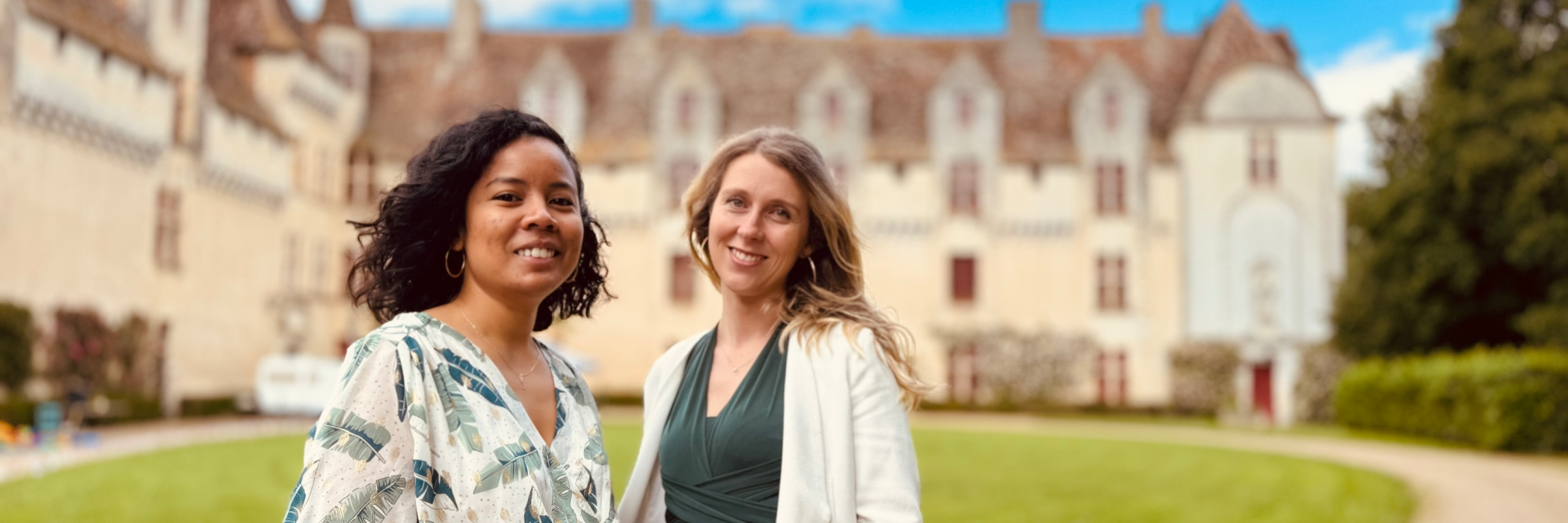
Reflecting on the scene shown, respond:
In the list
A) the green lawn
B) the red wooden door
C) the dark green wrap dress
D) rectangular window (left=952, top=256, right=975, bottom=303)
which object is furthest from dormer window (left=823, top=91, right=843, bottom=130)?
the dark green wrap dress

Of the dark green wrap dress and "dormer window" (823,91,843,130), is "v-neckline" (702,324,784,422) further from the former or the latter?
"dormer window" (823,91,843,130)

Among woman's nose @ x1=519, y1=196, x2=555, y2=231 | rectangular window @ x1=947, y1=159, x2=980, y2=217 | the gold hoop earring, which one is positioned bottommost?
the gold hoop earring

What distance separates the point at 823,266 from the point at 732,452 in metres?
0.52

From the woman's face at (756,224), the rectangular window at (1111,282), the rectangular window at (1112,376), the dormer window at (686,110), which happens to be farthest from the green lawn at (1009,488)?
the dormer window at (686,110)

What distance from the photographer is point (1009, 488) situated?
11.4 m

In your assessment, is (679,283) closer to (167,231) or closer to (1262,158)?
(167,231)

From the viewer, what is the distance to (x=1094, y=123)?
96.8ft

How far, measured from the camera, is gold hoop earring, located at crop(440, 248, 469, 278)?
7.39ft

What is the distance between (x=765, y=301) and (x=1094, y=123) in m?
28.0

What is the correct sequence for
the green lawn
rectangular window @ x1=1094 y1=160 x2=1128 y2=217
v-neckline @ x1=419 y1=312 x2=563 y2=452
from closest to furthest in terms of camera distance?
v-neckline @ x1=419 y1=312 x2=563 y2=452, the green lawn, rectangular window @ x1=1094 y1=160 x2=1128 y2=217

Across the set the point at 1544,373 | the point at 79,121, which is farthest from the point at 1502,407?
the point at 79,121

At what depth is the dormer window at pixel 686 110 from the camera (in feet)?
96.2

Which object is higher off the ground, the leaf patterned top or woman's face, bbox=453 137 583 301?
woman's face, bbox=453 137 583 301

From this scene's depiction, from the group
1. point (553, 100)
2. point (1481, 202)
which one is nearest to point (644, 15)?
point (553, 100)
